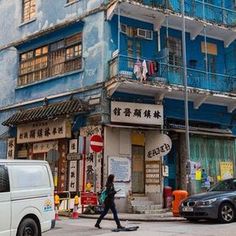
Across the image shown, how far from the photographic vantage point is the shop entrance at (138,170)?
21.0 metres

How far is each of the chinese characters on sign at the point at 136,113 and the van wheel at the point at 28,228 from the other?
29.9 ft

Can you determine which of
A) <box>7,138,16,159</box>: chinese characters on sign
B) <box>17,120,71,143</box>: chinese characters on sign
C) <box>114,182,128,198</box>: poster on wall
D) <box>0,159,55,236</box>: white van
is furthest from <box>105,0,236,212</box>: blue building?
<box>0,159,55,236</box>: white van

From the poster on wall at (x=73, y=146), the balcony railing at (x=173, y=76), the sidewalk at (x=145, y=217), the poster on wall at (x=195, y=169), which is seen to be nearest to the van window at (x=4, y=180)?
the sidewalk at (x=145, y=217)

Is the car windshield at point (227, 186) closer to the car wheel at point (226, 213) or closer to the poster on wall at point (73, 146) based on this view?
the car wheel at point (226, 213)

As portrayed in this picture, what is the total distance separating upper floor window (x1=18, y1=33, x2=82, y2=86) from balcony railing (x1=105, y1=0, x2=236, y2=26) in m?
2.83

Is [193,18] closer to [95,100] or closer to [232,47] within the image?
[232,47]

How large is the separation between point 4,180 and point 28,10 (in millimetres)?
17060

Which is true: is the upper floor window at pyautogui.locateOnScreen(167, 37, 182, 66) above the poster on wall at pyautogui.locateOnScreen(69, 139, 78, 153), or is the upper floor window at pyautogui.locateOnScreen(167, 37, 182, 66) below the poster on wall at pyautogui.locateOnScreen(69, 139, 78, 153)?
above

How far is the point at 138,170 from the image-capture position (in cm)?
2119

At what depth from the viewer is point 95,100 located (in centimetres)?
2044

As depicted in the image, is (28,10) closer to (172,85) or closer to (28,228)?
(172,85)

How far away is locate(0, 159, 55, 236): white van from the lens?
10484 mm

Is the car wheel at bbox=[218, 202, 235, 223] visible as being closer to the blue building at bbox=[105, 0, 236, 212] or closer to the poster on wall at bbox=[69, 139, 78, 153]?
the blue building at bbox=[105, 0, 236, 212]

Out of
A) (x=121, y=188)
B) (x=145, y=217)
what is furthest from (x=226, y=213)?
(x=121, y=188)
